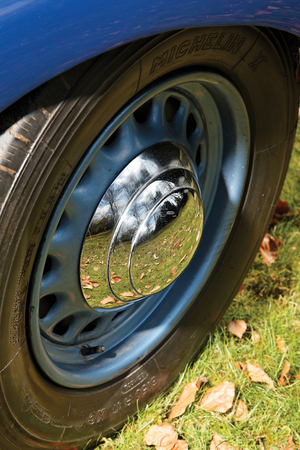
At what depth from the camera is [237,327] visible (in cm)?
191

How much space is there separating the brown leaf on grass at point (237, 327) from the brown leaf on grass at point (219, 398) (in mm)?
273

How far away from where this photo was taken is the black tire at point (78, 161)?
2.78 ft

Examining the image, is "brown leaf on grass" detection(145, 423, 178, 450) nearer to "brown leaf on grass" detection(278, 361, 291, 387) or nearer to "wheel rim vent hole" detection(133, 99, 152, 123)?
"brown leaf on grass" detection(278, 361, 291, 387)

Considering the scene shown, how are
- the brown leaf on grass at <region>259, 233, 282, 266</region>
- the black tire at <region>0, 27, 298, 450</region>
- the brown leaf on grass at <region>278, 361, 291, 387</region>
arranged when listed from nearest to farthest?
the black tire at <region>0, 27, 298, 450</region>
the brown leaf on grass at <region>278, 361, 291, 387</region>
the brown leaf on grass at <region>259, 233, 282, 266</region>

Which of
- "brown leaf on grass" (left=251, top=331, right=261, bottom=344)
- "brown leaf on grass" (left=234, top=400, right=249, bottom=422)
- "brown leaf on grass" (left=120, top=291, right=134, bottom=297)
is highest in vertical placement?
"brown leaf on grass" (left=120, top=291, right=134, bottom=297)

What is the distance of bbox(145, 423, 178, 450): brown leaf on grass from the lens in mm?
1479

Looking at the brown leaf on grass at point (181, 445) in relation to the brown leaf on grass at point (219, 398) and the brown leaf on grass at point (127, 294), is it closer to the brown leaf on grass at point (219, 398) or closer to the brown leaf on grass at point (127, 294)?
the brown leaf on grass at point (219, 398)

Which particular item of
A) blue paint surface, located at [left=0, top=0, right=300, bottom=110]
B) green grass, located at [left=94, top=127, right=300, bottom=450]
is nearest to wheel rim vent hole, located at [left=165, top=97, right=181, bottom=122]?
blue paint surface, located at [left=0, top=0, right=300, bottom=110]

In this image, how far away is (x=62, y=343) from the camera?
137 cm

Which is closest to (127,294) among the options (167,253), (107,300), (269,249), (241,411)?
(107,300)

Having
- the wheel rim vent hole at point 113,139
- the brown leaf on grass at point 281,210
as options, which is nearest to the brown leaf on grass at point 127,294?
the wheel rim vent hole at point 113,139

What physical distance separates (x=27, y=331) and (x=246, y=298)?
128cm

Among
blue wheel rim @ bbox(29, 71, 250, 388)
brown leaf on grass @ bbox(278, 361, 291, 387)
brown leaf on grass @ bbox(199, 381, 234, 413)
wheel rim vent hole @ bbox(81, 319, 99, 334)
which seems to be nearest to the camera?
blue wheel rim @ bbox(29, 71, 250, 388)

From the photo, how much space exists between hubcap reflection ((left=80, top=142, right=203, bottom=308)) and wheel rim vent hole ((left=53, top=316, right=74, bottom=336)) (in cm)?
13
